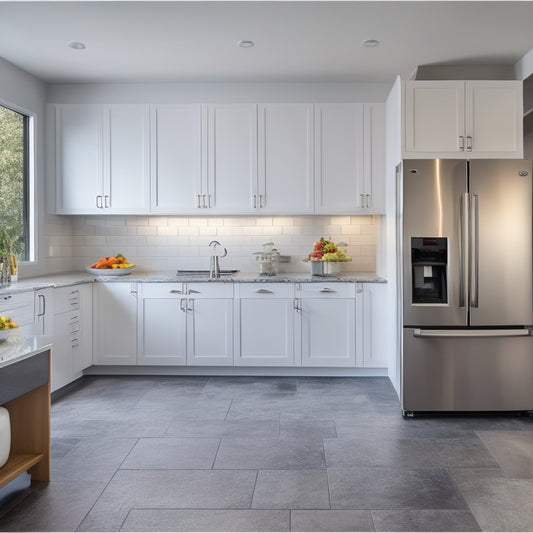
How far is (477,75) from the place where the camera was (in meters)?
4.36

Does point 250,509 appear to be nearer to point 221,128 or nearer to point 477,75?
point 221,128

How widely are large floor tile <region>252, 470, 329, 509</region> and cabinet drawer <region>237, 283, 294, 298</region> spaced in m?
1.96

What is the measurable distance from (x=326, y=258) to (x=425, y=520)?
263 cm

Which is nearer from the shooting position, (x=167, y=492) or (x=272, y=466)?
(x=167, y=492)

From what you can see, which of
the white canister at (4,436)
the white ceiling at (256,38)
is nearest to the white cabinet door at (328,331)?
the white ceiling at (256,38)

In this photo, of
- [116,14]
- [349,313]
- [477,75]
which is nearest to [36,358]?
[116,14]

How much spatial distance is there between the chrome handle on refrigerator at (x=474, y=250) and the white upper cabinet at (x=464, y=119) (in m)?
0.42

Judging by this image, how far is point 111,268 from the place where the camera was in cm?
466

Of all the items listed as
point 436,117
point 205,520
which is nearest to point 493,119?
point 436,117

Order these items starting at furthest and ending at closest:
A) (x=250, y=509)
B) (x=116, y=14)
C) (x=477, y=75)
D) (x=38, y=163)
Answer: (x=38, y=163)
(x=477, y=75)
(x=116, y=14)
(x=250, y=509)

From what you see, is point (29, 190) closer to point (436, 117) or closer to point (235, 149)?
A: point (235, 149)

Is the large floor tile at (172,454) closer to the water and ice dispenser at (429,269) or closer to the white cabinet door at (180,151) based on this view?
the water and ice dispenser at (429,269)

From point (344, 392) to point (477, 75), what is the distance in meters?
2.89

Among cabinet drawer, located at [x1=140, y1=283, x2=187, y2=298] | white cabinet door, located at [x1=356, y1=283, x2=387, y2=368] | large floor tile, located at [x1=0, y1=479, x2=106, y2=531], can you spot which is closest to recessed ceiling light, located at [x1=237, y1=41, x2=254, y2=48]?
cabinet drawer, located at [x1=140, y1=283, x2=187, y2=298]
